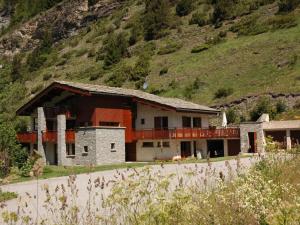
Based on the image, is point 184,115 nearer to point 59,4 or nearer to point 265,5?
point 265,5

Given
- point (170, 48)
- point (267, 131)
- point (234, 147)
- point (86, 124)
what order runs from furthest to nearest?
point (170, 48) → point (234, 147) → point (267, 131) → point (86, 124)

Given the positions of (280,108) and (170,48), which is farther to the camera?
(170,48)

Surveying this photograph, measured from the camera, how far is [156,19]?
286 ft

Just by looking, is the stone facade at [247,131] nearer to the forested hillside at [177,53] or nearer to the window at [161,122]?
the forested hillside at [177,53]

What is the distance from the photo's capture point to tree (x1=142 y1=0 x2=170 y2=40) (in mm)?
85875

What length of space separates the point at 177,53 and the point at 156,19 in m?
14.1

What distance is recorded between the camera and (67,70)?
8494 centimetres

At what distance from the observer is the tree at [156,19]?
85.9 meters

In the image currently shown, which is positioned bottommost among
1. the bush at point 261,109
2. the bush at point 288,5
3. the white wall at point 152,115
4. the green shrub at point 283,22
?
the white wall at point 152,115

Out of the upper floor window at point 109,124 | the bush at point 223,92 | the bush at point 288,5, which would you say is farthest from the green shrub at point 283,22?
the upper floor window at point 109,124

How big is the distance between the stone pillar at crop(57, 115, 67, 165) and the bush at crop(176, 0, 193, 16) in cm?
5082

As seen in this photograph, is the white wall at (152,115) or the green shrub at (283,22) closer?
the white wall at (152,115)

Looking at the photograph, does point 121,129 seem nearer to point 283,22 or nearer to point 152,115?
point 152,115

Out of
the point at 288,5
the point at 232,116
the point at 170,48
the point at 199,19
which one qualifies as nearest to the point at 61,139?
the point at 232,116
